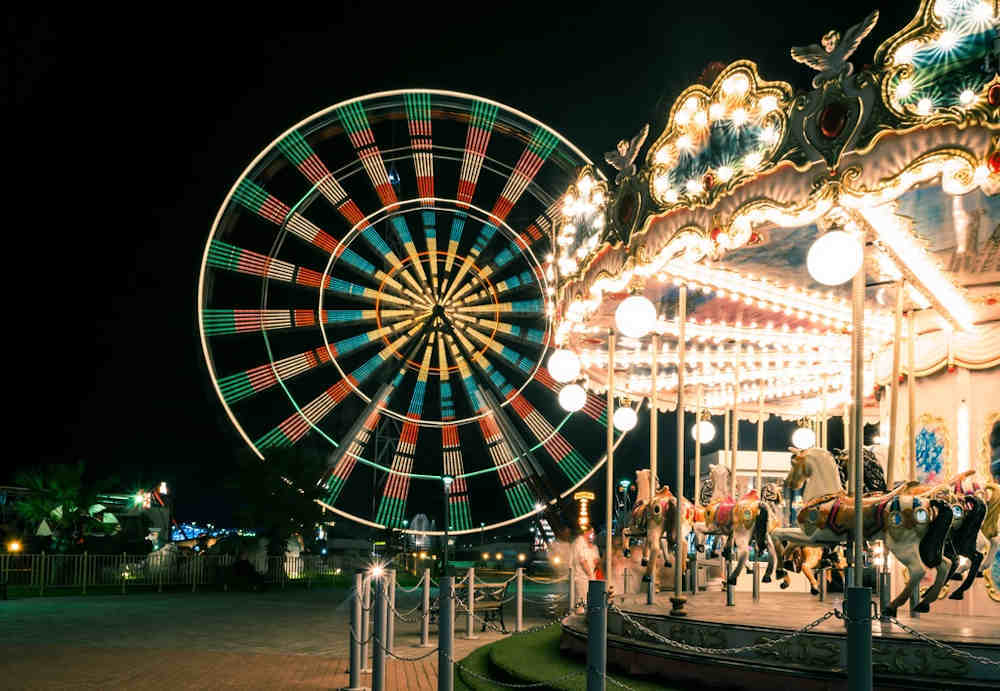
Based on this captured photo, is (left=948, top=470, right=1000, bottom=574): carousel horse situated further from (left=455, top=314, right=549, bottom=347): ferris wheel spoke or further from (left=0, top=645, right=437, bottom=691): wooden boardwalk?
(left=455, top=314, right=549, bottom=347): ferris wheel spoke

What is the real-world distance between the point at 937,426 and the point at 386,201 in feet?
53.6

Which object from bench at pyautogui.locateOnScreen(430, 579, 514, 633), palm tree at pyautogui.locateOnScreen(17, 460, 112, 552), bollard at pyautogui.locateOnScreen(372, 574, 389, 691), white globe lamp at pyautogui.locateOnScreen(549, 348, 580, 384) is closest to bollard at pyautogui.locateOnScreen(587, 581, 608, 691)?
bollard at pyautogui.locateOnScreen(372, 574, 389, 691)

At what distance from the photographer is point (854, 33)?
248 inches

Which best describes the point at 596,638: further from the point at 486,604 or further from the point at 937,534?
the point at 486,604

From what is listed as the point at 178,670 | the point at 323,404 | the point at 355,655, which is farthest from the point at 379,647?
the point at 323,404

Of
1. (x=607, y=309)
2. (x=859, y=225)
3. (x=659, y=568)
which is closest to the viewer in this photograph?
(x=859, y=225)

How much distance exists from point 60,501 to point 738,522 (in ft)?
79.0

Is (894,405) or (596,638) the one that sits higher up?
(894,405)

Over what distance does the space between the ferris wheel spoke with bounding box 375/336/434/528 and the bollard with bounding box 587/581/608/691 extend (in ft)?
64.4

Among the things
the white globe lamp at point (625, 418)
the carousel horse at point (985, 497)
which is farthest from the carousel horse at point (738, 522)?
the carousel horse at point (985, 497)

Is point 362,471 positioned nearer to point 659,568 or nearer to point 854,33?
point 659,568

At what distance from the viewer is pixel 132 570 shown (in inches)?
937

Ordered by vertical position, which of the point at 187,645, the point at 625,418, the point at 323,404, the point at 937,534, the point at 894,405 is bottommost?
the point at 187,645

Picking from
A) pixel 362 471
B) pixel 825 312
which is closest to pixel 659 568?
pixel 825 312
